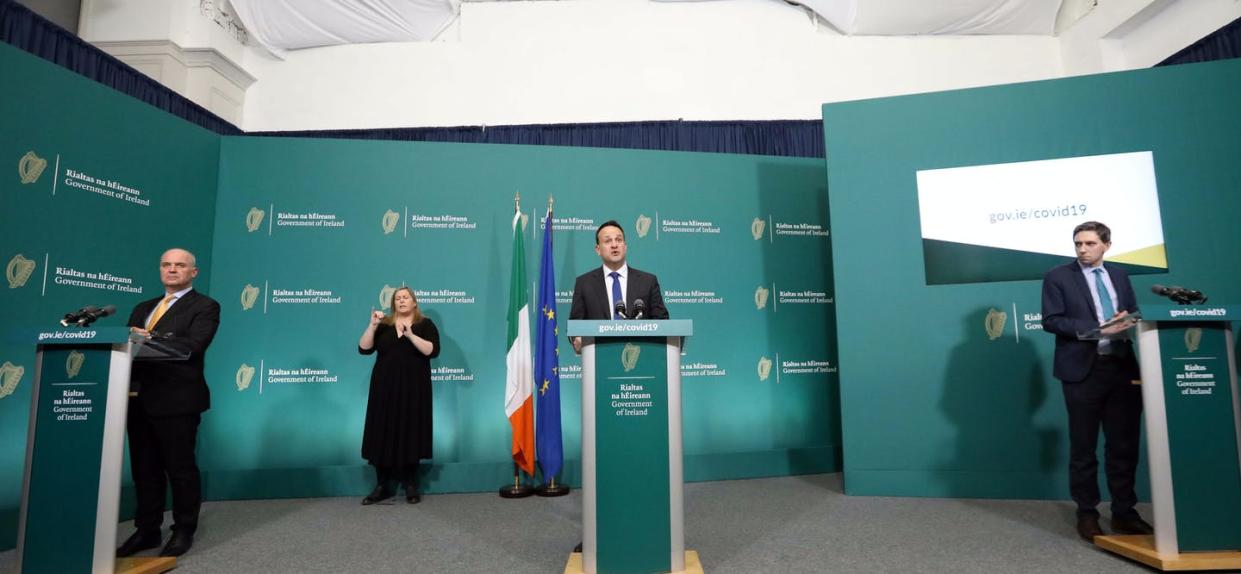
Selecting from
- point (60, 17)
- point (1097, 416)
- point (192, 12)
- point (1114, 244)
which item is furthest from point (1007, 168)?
point (60, 17)

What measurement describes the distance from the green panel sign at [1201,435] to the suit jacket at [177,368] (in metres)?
4.43

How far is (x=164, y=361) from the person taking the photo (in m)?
3.11

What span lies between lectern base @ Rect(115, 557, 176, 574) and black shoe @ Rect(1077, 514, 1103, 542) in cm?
428

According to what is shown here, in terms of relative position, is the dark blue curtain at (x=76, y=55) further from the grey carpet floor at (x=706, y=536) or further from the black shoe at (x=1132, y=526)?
→ the black shoe at (x=1132, y=526)

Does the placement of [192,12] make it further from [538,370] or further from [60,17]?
[538,370]

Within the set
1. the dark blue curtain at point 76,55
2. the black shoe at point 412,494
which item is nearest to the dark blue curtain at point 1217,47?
the black shoe at point 412,494

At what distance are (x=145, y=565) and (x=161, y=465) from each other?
579mm

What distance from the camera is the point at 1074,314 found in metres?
3.29

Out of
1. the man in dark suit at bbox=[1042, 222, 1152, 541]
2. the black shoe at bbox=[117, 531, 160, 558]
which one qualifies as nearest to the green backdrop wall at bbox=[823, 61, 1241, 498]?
the man in dark suit at bbox=[1042, 222, 1152, 541]

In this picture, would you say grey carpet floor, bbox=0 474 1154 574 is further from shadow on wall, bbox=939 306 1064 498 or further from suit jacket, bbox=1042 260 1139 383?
suit jacket, bbox=1042 260 1139 383

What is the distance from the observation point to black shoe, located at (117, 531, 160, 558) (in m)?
3.12

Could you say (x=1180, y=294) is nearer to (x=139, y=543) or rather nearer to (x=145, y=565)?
(x=145, y=565)

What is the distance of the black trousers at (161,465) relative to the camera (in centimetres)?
311

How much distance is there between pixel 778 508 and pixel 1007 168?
2.72 m
